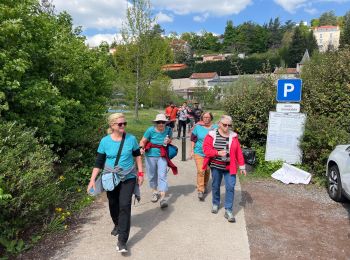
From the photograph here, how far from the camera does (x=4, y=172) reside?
410 centimetres

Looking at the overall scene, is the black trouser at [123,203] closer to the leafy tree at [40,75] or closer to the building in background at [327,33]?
the leafy tree at [40,75]

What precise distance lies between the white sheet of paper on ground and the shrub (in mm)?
5069

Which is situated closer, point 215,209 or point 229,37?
point 215,209

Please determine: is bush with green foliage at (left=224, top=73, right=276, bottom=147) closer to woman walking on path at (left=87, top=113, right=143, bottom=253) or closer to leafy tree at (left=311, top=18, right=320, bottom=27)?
woman walking on path at (left=87, top=113, right=143, bottom=253)

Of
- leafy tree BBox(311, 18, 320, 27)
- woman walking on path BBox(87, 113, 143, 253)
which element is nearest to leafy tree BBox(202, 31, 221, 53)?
leafy tree BBox(311, 18, 320, 27)

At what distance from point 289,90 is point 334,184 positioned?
107 inches

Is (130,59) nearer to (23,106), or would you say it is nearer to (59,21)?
(59,21)

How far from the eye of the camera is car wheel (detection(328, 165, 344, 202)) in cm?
630

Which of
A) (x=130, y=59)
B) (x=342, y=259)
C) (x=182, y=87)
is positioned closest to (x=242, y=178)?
(x=342, y=259)

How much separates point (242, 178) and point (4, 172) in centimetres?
551

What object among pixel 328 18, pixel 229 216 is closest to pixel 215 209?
pixel 229 216

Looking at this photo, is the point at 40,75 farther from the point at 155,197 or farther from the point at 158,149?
the point at 155,197

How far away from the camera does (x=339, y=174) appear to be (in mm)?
6277

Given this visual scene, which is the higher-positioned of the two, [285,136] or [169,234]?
[285,136]
